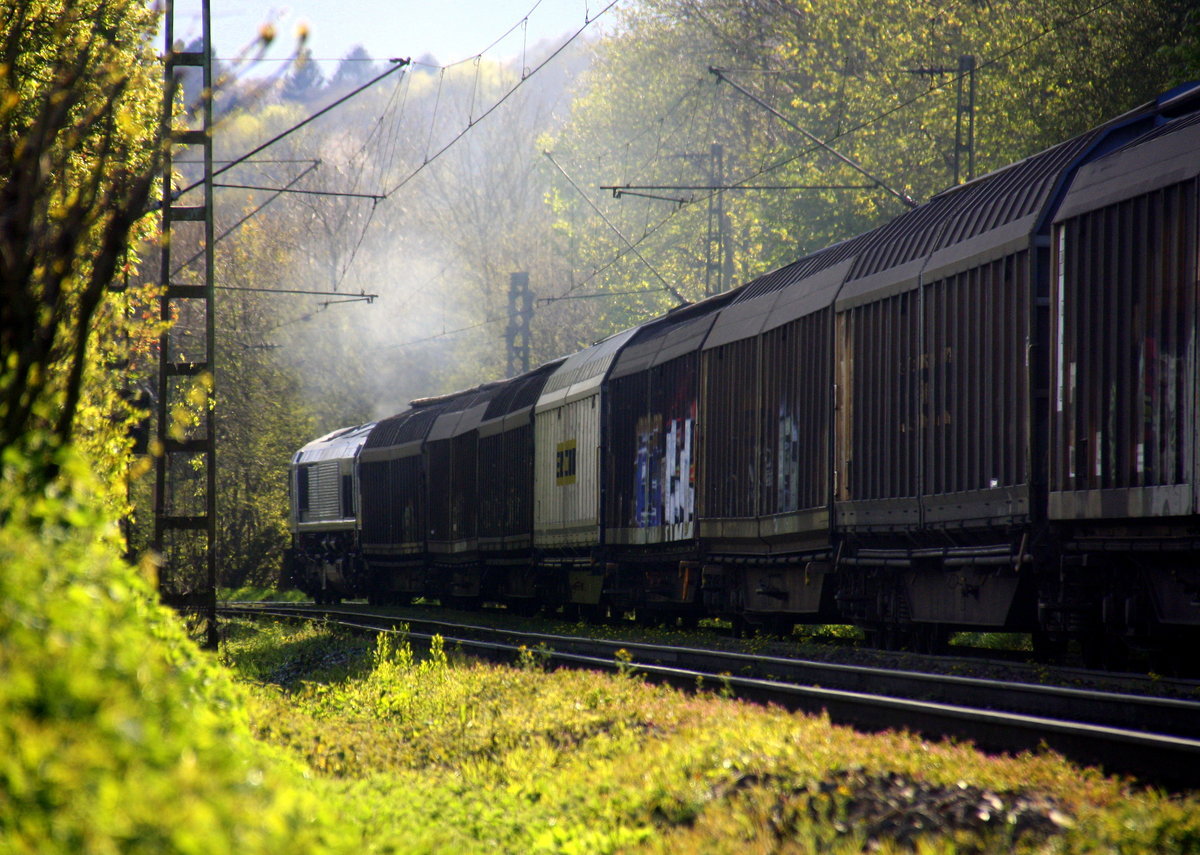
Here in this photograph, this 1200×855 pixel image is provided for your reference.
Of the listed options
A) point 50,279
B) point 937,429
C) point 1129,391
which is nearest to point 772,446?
point 937,429

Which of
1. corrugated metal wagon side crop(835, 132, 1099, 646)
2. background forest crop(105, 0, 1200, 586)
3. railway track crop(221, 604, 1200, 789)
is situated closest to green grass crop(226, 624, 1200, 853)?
railway track crop(221, 604, 1200, 789)

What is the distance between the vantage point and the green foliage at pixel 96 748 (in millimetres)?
2840

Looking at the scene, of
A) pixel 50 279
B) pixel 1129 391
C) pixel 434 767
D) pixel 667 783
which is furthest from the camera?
pixel 1129 391

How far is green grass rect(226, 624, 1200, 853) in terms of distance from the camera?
17.5 feet

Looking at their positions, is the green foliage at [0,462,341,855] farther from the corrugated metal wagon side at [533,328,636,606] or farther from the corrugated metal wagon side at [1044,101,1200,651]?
the corrugated metal wagon side at [533,328,636,606]

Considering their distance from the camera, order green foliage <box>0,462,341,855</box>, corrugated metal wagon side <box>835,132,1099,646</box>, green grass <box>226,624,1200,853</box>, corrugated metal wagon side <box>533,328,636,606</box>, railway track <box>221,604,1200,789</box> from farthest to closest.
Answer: corrugated metal wagon side <box>533,328,636,606</box> < corrugated metal wagon side <box>835,132,1099,646</box> < railway track <box>221,604,1200,789</box> < green grass <box>226,624,1200,853</box> < green foliage <box>0,462,341,855</box>

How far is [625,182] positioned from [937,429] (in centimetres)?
4454

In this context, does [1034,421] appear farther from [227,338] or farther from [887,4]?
[227,338]

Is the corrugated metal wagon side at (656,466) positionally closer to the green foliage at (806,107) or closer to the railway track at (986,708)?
the green foliage at (806,107)

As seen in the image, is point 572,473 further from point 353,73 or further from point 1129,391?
point 353,73

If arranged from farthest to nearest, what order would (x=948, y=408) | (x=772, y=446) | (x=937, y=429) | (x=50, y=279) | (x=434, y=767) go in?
(x=772, y=446) → (x=937, y=429) → (x=948, y=408) → (x=434, y=767) → (x=50, y=279)

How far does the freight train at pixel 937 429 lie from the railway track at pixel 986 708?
1.23 meters

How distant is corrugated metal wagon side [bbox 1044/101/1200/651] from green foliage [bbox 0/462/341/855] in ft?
22.1

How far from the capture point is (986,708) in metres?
9.05
